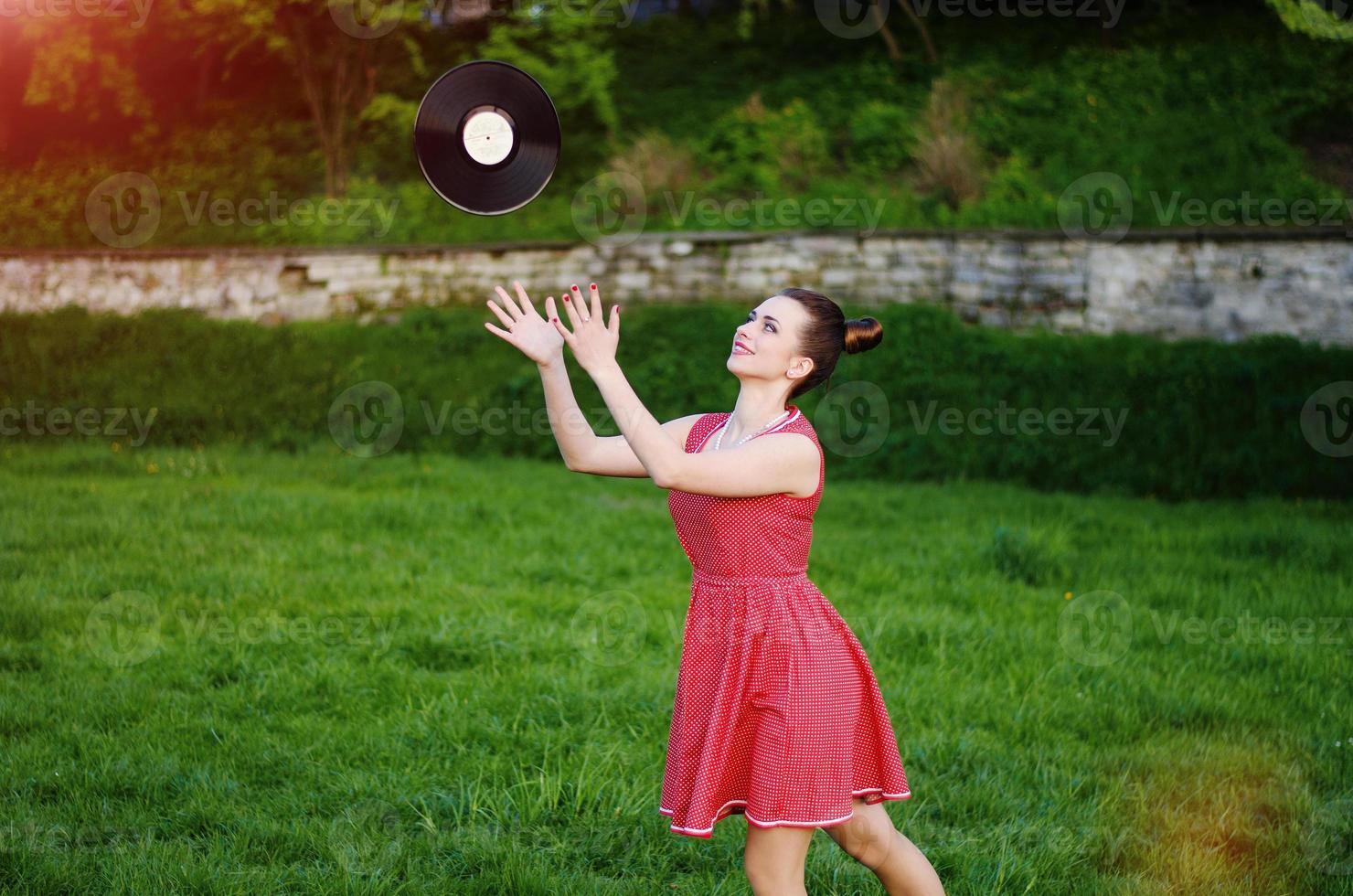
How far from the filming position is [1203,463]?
1041 centimetres

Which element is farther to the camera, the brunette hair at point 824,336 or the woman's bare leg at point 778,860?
the brunette hair at point 824,336

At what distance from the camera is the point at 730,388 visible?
11.9 metres

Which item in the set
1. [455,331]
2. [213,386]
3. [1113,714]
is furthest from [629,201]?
[1113,714]

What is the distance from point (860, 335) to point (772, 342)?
12.2 inches

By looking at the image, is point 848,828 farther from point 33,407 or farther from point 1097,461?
point 33,407

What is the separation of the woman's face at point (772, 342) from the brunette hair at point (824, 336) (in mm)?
26

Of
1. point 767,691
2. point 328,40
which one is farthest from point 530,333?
point 328,40

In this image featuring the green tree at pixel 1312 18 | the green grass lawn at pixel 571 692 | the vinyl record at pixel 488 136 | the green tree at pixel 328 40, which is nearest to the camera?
the vinyl record at pixel 488 136

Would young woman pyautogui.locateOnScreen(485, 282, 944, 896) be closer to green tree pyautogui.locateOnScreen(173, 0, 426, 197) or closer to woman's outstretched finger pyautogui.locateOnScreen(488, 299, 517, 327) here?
woman's outstretched finger pyautogui.locateOnScreen(488, 299, 517, 327)

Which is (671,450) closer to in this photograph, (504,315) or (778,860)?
(504,315)

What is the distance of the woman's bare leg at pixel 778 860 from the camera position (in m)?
2.93

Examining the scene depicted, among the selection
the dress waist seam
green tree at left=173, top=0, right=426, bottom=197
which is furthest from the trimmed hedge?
the dress waist seam

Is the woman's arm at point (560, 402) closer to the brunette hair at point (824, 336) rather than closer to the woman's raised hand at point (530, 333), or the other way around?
the woman's raised hand at point (530, 333)

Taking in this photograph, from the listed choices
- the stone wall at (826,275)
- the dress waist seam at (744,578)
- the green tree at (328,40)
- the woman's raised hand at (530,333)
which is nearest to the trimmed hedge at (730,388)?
the stone wall at (826,275)
